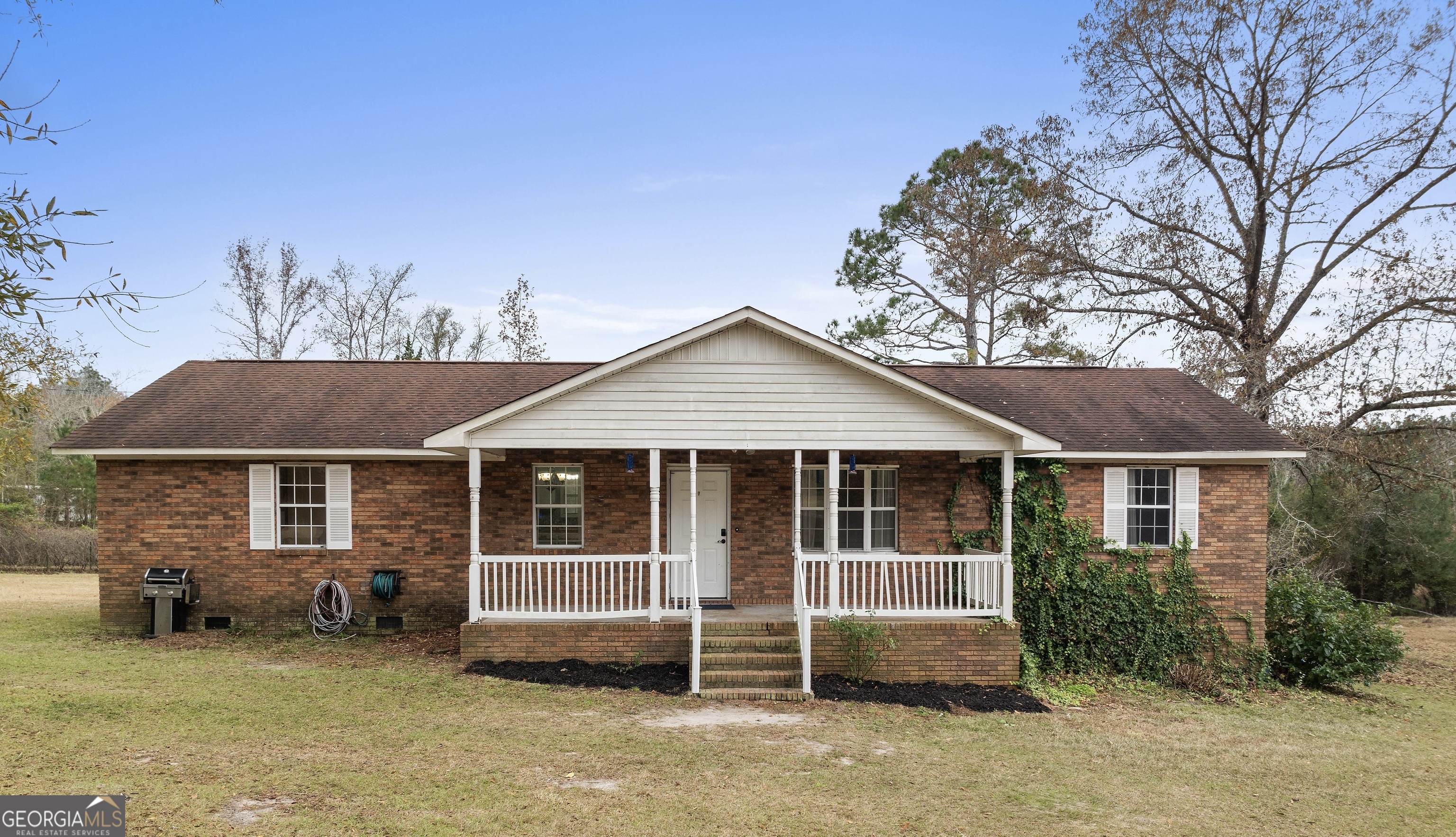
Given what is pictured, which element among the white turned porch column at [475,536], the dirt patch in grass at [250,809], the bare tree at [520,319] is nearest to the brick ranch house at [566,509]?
the white turned porch column at [475,536]

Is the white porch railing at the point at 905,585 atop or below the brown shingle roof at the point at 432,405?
below

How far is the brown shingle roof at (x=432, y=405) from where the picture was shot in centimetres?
1300

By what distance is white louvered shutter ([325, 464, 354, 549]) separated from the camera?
13273 mm

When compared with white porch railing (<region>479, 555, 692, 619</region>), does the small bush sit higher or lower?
lower

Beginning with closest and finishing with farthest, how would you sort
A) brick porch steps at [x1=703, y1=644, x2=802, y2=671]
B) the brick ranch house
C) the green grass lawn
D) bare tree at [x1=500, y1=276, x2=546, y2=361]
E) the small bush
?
the green grass lawn
brick porch steps at [x1=703, y1=644, x2=802, y2=671]
the small bush
the brick ranch house
bare tree at [x1=500, y1=276, x2=546, y2=361]

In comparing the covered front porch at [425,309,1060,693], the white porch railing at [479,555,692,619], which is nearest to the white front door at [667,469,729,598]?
the white porch railing at [479,555,692,619]

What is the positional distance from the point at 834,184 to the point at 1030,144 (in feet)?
19.7

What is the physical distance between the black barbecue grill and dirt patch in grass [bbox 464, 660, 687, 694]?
552 centimetres

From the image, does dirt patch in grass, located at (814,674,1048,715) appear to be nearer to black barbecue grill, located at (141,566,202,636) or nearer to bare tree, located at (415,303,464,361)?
black barbecue grill, located at (141,566,202,636)

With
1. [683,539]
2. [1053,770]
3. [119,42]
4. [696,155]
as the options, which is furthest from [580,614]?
[696,155]

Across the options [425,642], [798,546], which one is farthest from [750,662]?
[425,642]

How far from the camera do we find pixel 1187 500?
1302 centimetres

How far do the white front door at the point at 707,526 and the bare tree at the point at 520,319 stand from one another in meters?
19.7

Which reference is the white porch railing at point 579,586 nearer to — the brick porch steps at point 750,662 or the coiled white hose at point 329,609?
the brick porch steps at point 750,662
